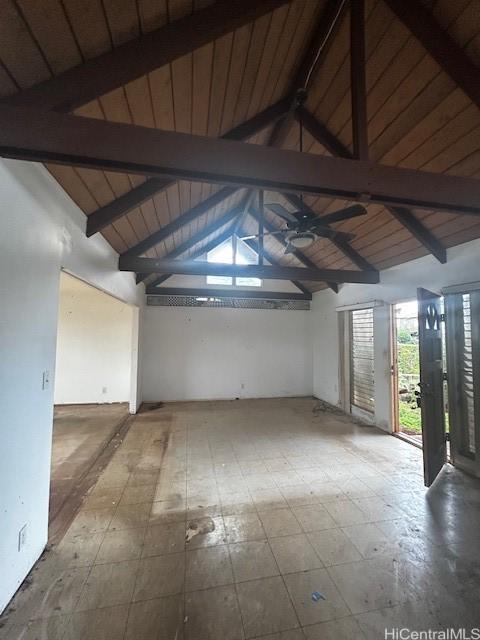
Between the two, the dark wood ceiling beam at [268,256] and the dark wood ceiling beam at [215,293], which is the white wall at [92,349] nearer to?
the dark wood ceiling beam at [215,293]

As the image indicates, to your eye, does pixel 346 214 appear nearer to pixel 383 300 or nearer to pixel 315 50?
pixel 315 50

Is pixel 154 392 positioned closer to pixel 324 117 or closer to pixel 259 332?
pixel 259 332

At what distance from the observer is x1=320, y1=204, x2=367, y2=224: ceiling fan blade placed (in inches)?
95.9

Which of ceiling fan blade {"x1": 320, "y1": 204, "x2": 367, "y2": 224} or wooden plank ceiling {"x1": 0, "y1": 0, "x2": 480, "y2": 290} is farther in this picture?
ceiling fan blade {"x1": 320, "y1": 204, "x2": 367, "y2": 224}

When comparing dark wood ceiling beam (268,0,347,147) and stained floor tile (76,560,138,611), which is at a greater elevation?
dark wood ceiling beam (268,0,347,147)

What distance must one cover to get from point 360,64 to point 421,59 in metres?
0.65

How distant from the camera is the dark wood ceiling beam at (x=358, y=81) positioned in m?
1.60

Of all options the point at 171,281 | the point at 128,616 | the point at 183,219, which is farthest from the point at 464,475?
the point at 171,281

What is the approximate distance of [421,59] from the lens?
6.32ft

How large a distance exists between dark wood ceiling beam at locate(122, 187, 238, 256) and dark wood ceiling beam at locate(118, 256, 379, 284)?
153mm

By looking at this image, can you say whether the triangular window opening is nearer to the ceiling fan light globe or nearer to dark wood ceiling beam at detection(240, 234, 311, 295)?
dark wood ceiling beam at detection(240, 234, 311, 295)

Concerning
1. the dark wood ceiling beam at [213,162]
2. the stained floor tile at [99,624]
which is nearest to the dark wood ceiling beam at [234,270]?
the dark wood ceiling beam at [213,162]

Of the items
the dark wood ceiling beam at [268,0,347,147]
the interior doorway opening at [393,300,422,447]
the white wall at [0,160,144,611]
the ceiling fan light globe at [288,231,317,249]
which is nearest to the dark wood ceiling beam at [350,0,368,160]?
the dark wood ceiling beam at [268,0,347,147]

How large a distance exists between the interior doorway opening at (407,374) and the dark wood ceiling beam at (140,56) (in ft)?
10.2
